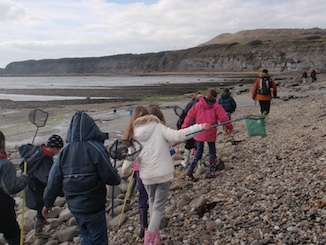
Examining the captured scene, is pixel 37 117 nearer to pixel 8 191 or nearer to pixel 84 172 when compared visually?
pixel 8 191

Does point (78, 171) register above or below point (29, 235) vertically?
above

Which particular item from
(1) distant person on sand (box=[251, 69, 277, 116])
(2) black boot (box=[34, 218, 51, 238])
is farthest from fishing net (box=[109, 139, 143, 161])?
(1) distant person on sand (box=[251, 69, 277, 116])

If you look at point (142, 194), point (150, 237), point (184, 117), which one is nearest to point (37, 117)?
point (184, 117)

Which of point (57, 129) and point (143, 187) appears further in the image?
point (57, 129)

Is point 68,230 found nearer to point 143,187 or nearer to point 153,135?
point 143,187

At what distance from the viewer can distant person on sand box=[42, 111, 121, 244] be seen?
4.43 m

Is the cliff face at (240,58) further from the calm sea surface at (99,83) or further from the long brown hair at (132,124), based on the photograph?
the long brown hair at (132,124)

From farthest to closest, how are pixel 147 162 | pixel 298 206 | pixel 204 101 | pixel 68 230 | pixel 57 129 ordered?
pixel 57 129, pixel 204 101, pixel 68 230, pixel 298 206, pixel 147 162

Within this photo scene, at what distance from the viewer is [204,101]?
7.97 metres

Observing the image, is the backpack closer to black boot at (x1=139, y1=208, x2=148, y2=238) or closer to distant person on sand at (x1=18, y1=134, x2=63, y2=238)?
black boot at (x1=139, y1=208, x2=148, y2=238)

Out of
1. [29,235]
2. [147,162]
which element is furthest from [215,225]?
[29,235]

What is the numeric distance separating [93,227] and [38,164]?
185 cm

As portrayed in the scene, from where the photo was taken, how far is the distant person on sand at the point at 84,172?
14.5 feet

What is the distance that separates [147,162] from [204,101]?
10.5ft
